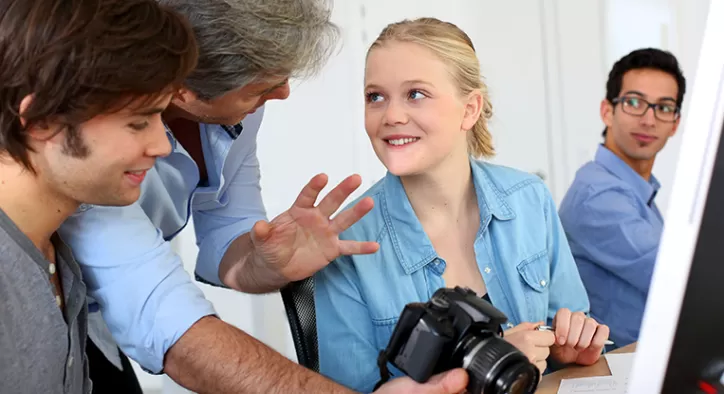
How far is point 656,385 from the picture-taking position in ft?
1.75

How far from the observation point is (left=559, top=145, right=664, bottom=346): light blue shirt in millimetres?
2074

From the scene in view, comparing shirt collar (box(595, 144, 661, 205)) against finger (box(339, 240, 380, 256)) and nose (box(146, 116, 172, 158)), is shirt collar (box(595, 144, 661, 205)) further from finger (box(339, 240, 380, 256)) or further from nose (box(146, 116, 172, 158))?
nose (box(146, 116, 172, 158))

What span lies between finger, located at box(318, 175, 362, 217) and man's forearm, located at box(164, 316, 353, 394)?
1.06 ft

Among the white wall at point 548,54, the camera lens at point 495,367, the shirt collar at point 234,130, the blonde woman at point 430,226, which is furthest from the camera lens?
the white wall at point 548,54

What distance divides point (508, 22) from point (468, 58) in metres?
2.29

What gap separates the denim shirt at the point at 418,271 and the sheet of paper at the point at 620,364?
0.16 meters

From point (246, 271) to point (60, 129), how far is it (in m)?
0.58

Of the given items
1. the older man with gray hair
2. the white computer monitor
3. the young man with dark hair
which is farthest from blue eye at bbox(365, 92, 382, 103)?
the white computer monitor

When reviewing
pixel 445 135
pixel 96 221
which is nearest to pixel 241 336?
pixel 96 221

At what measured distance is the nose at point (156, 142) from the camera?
1023 mm

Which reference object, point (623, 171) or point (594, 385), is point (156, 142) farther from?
point (623, 171)

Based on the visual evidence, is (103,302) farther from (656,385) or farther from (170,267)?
(656,385)

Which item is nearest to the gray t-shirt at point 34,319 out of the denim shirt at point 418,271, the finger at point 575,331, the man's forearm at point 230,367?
the man's forearm at point 230,367

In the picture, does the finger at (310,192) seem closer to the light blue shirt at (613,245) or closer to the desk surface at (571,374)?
the desk surface at (571,374)
